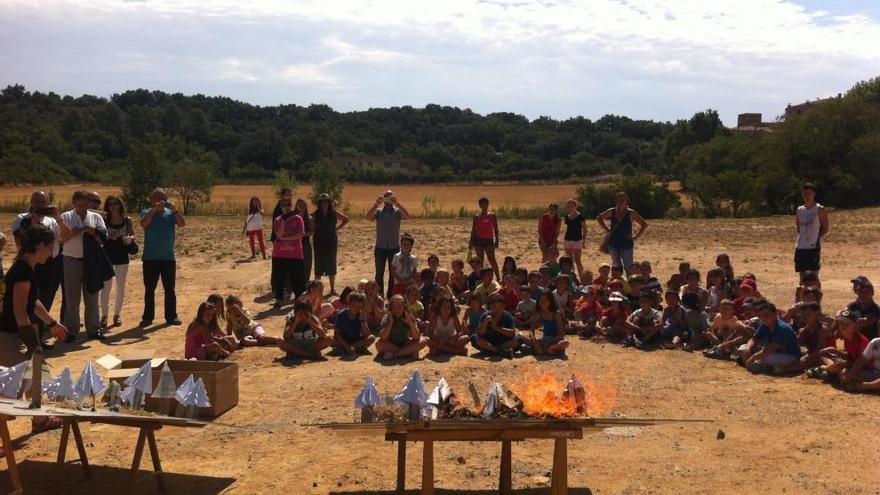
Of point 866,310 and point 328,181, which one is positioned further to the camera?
point 328,181

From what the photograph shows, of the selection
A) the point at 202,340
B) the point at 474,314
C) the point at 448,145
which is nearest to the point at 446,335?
the point at 474,314

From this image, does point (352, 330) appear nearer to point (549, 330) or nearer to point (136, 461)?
point (549, 330)

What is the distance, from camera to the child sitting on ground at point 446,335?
1086cm

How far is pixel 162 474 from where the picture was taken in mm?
6707

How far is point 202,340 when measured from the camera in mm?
10125

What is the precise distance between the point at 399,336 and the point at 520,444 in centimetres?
354

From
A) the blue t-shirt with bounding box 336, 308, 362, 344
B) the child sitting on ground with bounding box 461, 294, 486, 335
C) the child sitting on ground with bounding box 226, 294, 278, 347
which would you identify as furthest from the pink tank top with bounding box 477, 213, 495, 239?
the child sitting on ground with bounding box 226, 294, 278, 347

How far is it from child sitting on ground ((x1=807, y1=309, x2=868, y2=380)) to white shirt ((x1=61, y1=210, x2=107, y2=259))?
9.19m

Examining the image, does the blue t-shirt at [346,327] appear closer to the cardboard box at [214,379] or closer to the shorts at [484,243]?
the cardboard box at [214,379]

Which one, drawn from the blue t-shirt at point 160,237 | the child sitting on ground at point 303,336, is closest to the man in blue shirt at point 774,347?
the child sitting on ground at point 303,336

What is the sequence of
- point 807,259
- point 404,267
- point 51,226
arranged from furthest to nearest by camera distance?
1. point 404,267
2. point 807,259
3. point 51,226

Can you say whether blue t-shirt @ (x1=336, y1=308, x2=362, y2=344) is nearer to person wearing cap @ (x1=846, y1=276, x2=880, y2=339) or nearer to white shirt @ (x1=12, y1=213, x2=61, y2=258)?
white shirt @ (x1=12, y1=213, x2=61, y2=258)

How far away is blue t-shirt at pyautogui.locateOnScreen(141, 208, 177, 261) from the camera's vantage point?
40.4ft

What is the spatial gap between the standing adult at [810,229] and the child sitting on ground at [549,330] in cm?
414
